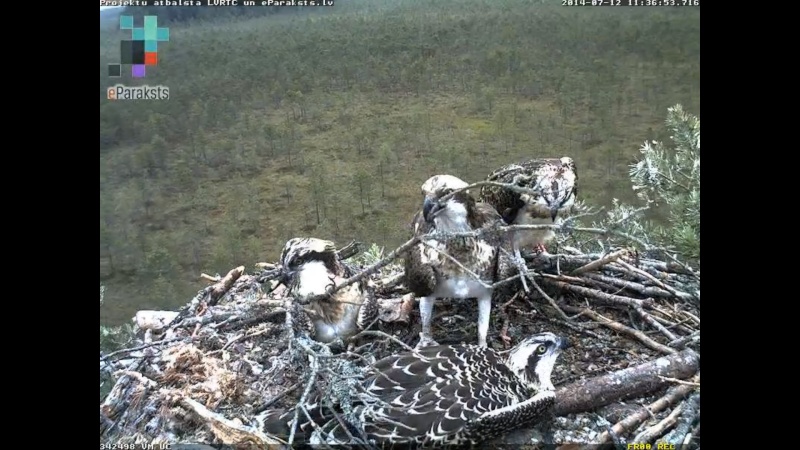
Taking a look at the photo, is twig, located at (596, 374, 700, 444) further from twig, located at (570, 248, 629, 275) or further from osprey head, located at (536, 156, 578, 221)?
osprey head, located at (536, 156, 578, 221)

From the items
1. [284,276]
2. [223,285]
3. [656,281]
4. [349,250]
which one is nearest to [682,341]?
[656,281]

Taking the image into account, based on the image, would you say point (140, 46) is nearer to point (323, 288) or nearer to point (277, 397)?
point (323, 288)

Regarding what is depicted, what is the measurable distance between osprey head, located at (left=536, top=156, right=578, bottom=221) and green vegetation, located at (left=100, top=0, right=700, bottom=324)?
67 millimetres

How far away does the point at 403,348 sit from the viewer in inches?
109

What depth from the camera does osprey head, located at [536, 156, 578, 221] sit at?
2977mm

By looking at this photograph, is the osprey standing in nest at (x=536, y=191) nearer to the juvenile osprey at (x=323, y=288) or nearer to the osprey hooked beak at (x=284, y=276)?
the juvenile osprey at (x=323, y=288)

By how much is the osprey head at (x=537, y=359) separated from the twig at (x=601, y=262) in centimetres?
39

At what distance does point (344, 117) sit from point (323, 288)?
75 cm

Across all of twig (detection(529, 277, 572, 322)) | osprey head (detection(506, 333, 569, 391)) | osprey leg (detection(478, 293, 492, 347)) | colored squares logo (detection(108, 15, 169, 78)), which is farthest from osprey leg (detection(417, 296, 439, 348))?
colored squares logo (detection(108, 15, 169, 78))

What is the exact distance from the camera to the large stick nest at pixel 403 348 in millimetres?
2658

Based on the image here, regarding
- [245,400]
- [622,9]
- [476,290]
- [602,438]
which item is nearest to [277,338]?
[245,400]

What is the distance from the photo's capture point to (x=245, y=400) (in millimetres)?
2730
